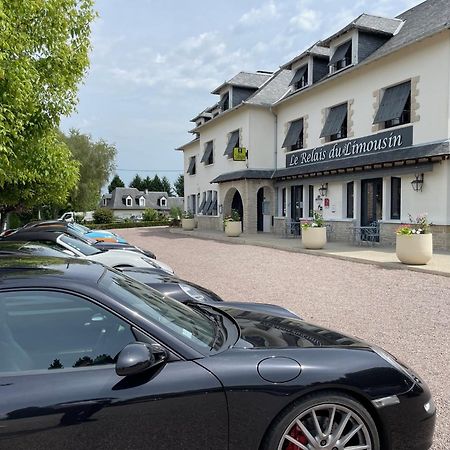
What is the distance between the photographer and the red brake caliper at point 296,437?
2.28 m

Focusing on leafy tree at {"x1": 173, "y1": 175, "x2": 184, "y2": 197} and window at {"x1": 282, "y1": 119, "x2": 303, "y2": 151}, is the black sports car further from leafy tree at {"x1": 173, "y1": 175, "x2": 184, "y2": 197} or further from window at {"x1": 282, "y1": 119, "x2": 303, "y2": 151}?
leafy tree at {"x1": 173, "y1": 175, "x2": 184, "y2": 197}

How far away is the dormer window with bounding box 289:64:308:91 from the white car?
17685 mm

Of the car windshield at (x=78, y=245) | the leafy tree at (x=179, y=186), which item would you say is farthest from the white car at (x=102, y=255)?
the leafy tree at (x=179, y=186)

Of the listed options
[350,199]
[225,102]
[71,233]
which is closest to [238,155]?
[225,102]

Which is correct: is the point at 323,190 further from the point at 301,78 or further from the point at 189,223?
the point at 189,223

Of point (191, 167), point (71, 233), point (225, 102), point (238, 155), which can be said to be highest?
point (225, 102)

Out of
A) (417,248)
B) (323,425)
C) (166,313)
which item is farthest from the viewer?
(417,248)

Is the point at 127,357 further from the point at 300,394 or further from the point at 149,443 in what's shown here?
the point at 300,394

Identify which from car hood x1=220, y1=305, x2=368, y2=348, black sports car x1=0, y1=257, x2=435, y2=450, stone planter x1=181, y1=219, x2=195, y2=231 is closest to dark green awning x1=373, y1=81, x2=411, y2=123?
car hood x1=220, y1=305, x2=368, y2=348

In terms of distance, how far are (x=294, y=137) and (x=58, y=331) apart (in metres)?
21.5

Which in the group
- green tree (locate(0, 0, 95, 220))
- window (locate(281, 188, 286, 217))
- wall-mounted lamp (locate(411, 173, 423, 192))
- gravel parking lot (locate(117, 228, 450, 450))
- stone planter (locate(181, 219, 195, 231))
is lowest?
gravel parking lot (locate(117, 228, 450, 450))

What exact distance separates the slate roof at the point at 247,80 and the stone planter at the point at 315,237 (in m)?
15.0

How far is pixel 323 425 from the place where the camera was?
2354 millimetres

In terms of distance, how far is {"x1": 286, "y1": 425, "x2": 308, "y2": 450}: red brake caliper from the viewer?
7.48 ft
